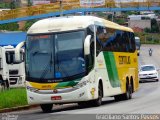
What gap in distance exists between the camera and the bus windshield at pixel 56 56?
85.2 ft

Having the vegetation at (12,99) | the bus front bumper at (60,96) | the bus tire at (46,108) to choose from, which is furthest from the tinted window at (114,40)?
the vegetation at (12,99)

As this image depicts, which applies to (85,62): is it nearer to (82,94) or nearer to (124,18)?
(82,94)

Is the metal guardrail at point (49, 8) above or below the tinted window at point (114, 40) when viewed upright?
below

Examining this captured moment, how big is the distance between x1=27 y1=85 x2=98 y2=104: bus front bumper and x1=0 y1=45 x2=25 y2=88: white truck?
15327mm

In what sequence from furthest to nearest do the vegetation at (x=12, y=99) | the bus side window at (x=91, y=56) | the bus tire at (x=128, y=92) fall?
the bus tire at (x=128, y=92)
the vegetation at (x=12, y=99)
the bus side window at (x=91, y=56)

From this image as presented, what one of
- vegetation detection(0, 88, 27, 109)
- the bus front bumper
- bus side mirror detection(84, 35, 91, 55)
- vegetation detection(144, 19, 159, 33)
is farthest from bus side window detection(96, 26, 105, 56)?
vegetation detection(144, 19, 159, 33)

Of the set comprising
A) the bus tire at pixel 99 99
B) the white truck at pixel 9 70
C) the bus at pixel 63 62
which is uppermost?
the bus at pixel 63 62

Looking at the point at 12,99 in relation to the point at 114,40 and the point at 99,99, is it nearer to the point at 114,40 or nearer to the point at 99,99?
the point at 99,99

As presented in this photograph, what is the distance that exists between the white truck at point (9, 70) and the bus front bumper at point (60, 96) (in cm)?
1533

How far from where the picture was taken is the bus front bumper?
25.7 m

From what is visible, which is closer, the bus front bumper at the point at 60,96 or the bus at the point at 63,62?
the bus front bumper at the point at 60,96

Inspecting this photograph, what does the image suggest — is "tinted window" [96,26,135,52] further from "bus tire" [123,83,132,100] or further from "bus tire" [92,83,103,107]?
"bus tire" [123,83,132,100]

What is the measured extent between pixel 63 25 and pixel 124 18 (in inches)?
4570

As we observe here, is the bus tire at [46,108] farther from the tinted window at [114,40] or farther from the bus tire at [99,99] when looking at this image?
the tinted window at [114,40]
